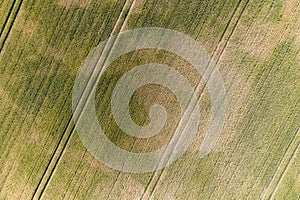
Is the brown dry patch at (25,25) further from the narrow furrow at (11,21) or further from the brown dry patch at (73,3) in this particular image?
the brown dry patch at (73,3)

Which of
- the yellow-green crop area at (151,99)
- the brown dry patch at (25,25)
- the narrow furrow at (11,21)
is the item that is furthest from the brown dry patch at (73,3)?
the narrow furrow at (11,21)

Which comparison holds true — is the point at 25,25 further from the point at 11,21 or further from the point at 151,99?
the point at 151,99

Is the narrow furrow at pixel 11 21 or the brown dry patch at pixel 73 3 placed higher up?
the brown dry patch at pixel 73 3

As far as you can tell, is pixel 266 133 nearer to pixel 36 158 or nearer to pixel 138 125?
pixel 138 125

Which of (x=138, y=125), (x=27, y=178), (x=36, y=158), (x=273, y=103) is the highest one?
(x=273, y=103)

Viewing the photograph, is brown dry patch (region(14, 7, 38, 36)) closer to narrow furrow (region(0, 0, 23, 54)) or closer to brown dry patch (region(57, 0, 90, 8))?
narrow furrow (region(0, 0, 23, 54))

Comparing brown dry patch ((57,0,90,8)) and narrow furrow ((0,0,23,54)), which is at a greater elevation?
brown dry patch ((57,0,90,8))

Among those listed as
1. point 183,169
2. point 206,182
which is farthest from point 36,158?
point 206,182

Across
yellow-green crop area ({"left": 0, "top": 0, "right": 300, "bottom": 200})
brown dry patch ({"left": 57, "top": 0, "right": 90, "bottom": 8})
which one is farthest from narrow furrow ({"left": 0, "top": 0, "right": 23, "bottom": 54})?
brown dry patch ({"left": 57, "top": 0, "right": 90, "bottom": 8})
